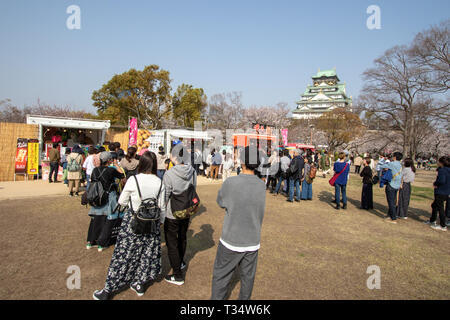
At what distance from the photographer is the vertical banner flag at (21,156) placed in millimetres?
10703

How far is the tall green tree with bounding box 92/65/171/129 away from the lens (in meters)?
23.9

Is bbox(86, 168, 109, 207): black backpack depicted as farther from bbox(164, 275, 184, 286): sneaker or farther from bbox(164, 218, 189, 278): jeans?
bbox(164, 275, 184, 286): sneaker

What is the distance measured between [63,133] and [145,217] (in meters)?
14.5

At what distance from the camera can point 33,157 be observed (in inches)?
434

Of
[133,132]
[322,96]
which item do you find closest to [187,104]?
[133,132]

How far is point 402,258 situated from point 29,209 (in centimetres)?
858

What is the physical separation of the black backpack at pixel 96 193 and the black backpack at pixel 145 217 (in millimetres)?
1201

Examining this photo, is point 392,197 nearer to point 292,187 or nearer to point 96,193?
point 292,187

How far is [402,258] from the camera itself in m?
4.14

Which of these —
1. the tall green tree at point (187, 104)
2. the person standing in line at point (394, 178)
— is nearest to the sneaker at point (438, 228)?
the person standing in line at point (394, 178)

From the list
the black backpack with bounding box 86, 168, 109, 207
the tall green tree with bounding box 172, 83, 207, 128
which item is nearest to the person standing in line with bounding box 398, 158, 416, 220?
the black backpack with bounding box 86, 168, 109, 207

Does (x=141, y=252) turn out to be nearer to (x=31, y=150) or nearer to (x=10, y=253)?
(x=10, y=253)

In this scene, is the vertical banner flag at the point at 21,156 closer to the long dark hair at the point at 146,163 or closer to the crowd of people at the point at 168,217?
the crowd of people at the point at 168,217
